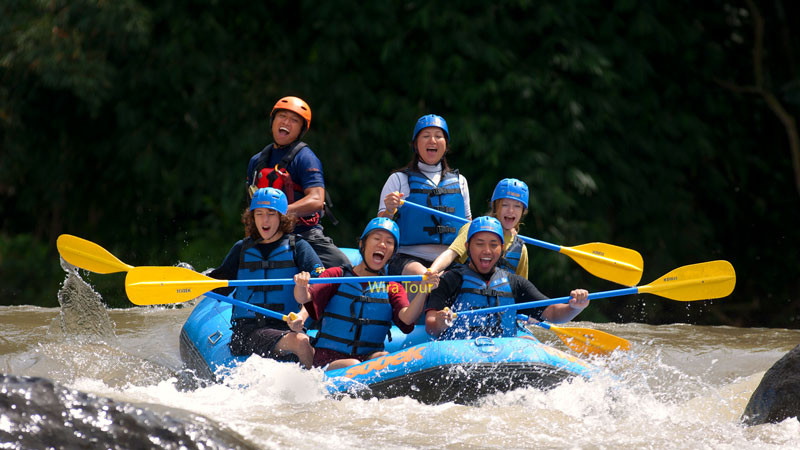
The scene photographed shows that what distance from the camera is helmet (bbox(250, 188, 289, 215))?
4.60 m

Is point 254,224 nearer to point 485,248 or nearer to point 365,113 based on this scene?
point 485,248

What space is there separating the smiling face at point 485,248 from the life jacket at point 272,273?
894mm

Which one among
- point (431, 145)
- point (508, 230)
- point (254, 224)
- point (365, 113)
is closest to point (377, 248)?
point (254, 224)

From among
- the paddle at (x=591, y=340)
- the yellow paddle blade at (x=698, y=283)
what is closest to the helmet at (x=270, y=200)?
the paddle at (x=591, y=340)

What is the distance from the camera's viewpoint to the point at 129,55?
8.16 meters

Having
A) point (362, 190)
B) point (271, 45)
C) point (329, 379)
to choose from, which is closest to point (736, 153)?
point (362, 190)

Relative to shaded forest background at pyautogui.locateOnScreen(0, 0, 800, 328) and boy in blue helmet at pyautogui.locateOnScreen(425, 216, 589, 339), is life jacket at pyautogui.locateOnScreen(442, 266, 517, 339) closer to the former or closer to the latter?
boy in blue helmet at pyautogui.locateOnScreen(425, 216, 589, 339)

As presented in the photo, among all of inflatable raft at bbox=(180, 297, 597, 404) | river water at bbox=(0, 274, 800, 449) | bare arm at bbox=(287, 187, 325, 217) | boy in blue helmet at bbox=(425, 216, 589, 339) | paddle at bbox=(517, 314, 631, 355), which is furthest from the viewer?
bare arm at bbox=(287, 187, 325, 217)

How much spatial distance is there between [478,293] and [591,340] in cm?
94

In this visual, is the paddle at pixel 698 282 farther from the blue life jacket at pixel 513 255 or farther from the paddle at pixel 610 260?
the blue life jacket at pixel 513 255

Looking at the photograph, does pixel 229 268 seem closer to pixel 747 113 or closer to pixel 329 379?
pixel 329 379

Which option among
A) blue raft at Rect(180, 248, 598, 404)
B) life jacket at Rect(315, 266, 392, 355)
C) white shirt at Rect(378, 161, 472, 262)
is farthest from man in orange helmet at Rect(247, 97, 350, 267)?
blue raft at Rect(180, 248, 598, 404)

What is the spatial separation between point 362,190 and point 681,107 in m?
3.20

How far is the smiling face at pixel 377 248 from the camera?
438 centimetres
